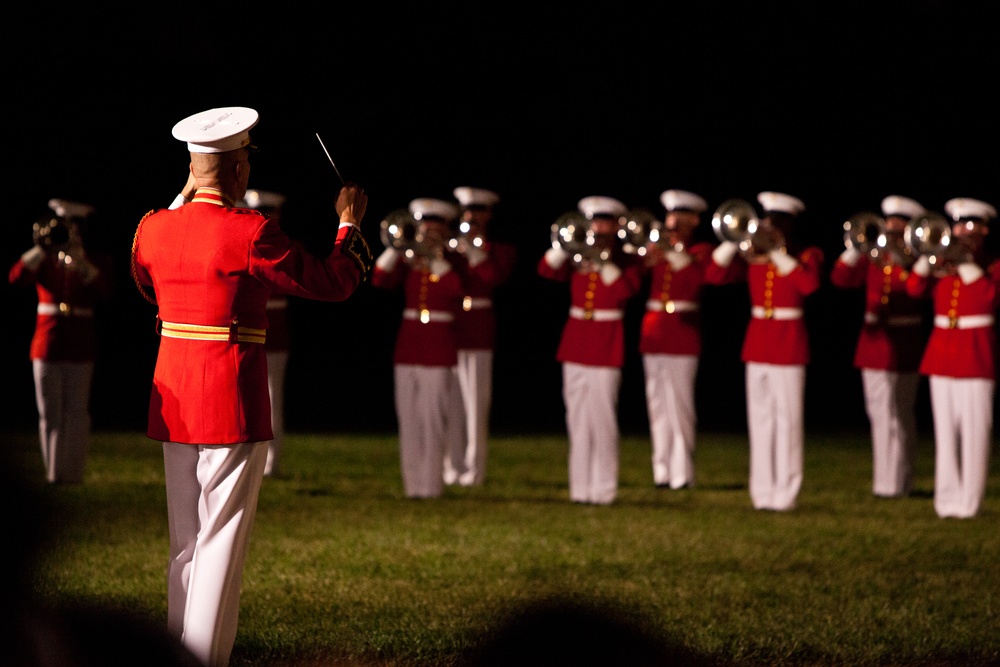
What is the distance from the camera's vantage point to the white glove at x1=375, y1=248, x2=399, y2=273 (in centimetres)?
824

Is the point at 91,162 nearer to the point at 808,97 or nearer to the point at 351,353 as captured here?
the point at 351,353

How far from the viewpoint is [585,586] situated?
577 cm

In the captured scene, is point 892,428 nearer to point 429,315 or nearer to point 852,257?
point 852,257

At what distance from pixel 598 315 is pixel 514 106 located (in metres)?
4.34

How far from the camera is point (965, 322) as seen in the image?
301 inches

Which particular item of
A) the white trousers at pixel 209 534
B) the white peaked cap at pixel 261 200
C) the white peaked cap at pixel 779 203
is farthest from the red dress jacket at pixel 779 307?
the white trousers at pixel 209 534

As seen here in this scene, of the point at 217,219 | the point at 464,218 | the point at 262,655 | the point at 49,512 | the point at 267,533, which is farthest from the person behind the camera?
the point at 464,218

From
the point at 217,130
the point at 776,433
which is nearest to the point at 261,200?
the point at 776,433

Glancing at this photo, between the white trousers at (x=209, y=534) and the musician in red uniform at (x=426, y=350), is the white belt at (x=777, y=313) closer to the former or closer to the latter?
the musician in red uniform at (x=426, y=350)

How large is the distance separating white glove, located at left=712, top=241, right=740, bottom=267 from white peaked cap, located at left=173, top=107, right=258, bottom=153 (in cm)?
468

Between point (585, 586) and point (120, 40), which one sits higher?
point (120, 40)

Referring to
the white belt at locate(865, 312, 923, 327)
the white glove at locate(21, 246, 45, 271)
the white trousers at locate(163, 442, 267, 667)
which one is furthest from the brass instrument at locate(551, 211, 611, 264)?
the white trousers at locate(163, 442, 267, 667)

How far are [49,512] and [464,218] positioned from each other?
709 centimetres

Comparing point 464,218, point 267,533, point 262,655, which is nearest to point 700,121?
point 464,218
